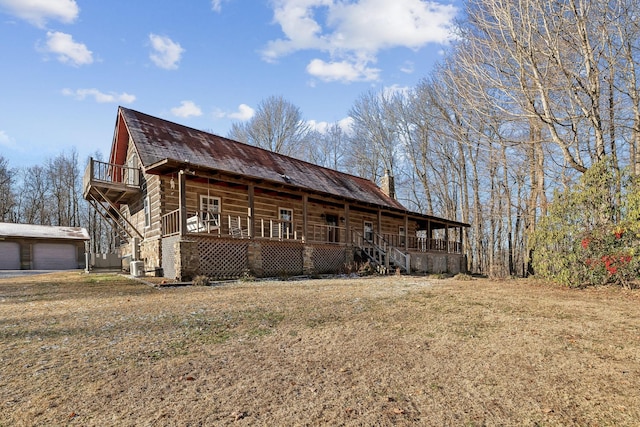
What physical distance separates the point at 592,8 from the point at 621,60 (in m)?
2.86

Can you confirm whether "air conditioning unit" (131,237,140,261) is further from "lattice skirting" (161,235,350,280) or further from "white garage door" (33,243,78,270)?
"white garage door" (33,243,78,270)

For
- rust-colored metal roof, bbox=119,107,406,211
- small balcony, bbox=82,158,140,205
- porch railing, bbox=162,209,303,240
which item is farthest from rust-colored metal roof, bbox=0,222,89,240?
porch railing, bbox=162,209,303,240

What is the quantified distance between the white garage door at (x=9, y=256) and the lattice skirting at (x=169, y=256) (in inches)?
770

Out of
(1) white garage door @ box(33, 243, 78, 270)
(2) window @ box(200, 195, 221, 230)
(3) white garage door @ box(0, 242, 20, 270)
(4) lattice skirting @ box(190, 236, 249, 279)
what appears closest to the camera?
(4) lattice skirting @ box(190, 236, 249, 279)

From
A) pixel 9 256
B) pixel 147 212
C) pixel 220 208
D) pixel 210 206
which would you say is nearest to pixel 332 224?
pixel 220 208

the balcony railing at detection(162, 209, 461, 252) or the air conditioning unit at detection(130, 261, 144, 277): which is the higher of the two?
the balcony railing at detection(162, 209, 461, 252)

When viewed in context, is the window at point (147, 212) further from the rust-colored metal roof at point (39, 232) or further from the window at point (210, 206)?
the rust-colored metal roof at point (39, 232)

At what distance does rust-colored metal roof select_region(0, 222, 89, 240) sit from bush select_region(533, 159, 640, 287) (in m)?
29.7

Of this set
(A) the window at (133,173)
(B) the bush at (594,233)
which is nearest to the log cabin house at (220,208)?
(A) the window at (133,173)

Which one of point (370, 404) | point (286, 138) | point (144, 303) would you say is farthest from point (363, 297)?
point (286, 138)

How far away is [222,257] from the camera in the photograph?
1241 centimetres

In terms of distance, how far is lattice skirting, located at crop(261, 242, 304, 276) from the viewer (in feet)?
45.1

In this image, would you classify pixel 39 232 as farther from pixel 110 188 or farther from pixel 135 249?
pixel 135 249

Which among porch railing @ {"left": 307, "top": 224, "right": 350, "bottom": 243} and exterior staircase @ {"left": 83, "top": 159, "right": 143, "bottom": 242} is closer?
exterior staircase @ {"left": 83, "top": 159, "right": 143, "bottom": 242}
